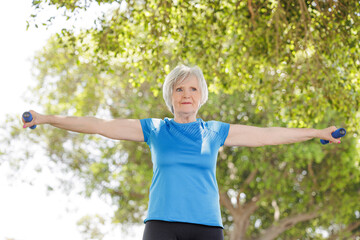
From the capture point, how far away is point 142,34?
14812 millimetres

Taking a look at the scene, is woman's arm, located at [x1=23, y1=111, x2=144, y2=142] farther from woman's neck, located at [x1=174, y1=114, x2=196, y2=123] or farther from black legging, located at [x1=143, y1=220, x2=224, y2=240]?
black legging, located at [x1=143, y1=220, x2=224, y2=240]

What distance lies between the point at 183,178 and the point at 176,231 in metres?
0.31

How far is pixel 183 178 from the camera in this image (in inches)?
121

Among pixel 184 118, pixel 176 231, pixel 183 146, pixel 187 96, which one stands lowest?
pixel 176 231

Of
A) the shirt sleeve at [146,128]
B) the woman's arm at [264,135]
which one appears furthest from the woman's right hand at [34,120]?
the woman's arm at [264,135]

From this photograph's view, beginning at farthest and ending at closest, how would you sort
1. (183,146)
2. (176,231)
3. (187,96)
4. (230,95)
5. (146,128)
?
(230,95)
(187,96)
(146,128)
(183,146)
(176,231)

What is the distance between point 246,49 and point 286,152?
6.04 metres

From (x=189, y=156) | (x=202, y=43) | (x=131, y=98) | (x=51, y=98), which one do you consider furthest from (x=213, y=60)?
(x=51, y=98)

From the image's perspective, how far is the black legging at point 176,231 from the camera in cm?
299

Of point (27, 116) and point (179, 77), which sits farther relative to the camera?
point (179, 77)

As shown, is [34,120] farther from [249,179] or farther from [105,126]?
[249,179]

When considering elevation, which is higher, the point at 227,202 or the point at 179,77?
the point at 179,77

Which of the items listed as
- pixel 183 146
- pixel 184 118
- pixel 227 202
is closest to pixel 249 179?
pixel 227 202

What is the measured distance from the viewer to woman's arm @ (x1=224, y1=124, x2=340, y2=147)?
347 centimetres
